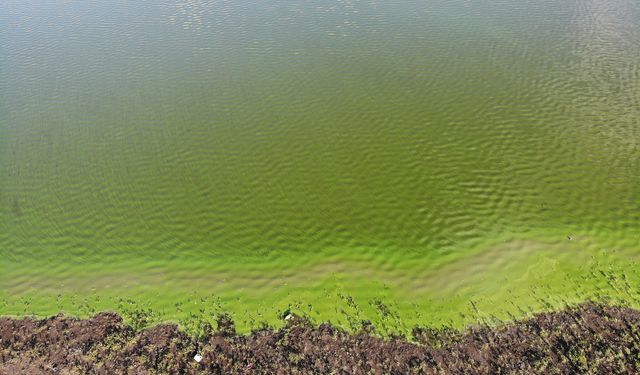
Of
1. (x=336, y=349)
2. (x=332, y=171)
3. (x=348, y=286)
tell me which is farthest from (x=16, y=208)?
(x=336, y=349)

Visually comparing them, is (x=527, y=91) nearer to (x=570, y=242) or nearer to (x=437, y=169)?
(x=437, y=169)

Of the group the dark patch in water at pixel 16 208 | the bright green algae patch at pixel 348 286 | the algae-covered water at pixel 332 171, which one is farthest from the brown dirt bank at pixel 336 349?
the dark patch in water at pixel 16 208

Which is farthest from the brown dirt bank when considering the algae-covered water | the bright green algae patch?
the algae-covered water

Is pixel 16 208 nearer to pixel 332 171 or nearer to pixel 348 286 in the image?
pixel 332 171

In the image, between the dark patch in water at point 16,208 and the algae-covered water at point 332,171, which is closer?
the algae-covered water at point 332,171

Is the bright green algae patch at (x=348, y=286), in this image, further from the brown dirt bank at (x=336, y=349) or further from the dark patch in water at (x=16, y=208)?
the dark patch in water at (x=16, y=208)
